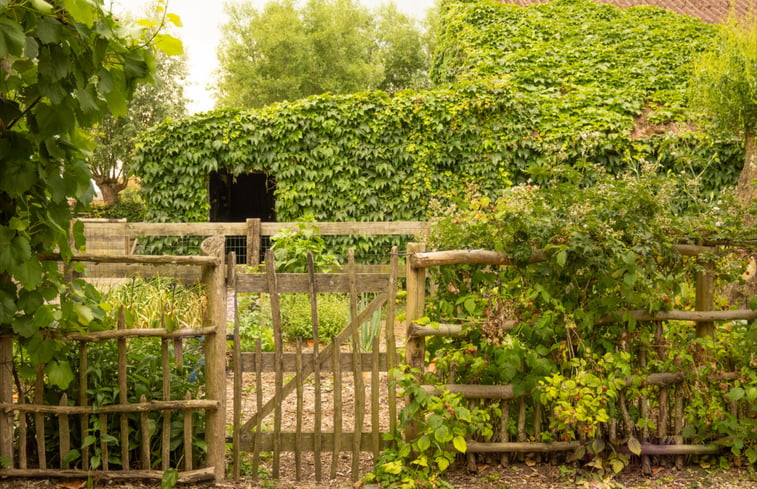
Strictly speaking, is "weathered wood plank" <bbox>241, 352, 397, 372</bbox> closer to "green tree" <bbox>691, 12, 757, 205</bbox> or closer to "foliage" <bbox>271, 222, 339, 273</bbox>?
"foliage" <bbox>271, 222, 339, 273</bbox>

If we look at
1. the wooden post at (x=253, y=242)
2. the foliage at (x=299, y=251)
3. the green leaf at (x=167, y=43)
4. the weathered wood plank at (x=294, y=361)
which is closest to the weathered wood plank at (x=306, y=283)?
the weathered wood plank at (x=294, y=361)

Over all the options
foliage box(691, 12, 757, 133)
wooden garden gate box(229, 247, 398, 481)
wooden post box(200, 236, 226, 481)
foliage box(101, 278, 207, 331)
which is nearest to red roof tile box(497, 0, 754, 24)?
foliage box(691, 12, 757, 133)

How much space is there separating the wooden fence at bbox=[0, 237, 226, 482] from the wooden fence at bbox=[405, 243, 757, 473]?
1254 millimetres

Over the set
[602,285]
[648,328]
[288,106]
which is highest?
[288,106]

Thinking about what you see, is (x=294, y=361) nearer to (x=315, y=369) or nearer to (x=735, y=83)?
(x=315, y=369)

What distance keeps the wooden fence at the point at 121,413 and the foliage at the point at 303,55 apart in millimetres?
25957

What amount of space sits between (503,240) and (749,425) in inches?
82.5

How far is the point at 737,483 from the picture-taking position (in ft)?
13.1

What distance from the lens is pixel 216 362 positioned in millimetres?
3875

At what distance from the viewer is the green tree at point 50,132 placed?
2.75 metres

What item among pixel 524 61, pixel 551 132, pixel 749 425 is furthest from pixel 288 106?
pixel 749 425

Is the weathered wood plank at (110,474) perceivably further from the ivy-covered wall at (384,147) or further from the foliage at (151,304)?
the ivy-covered wall at (384,147)

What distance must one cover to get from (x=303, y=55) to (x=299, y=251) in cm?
2314

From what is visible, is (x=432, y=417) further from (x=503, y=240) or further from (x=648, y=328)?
(x=648, y=328)
